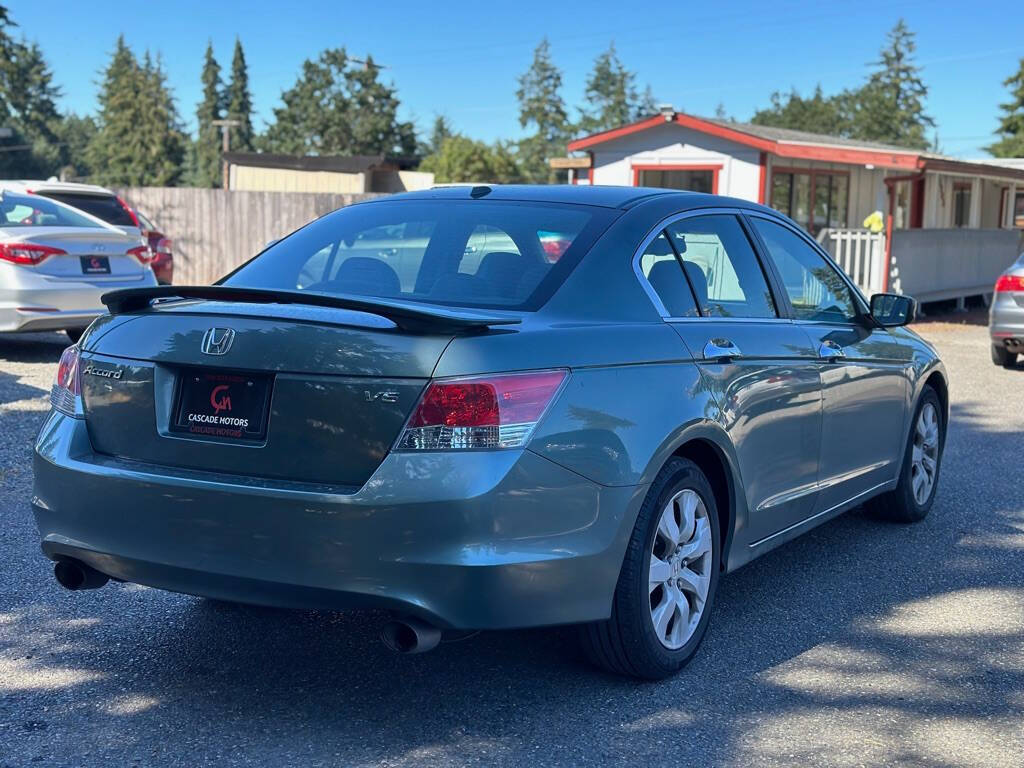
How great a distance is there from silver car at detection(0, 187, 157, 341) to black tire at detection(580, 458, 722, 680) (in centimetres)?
825

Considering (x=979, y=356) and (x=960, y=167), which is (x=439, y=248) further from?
(x=960, y=167)

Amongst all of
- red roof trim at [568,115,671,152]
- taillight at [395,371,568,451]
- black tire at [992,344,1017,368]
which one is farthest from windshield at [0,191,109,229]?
red roof trim at [568,115,671,152]

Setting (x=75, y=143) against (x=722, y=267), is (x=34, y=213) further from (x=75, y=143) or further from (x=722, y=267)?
(x=75, y=143)

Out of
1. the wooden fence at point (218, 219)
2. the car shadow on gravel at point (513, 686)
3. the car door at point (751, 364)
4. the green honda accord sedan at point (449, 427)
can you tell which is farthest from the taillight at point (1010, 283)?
the wooden fence at point (218, 219)

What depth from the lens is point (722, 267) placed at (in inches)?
192

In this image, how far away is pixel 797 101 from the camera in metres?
116

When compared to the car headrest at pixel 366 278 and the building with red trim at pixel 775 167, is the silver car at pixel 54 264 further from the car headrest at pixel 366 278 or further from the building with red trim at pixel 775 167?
the building with red trim at pixel 775 167

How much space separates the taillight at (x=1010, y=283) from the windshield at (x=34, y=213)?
31.4ft

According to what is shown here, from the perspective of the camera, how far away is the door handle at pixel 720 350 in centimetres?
432

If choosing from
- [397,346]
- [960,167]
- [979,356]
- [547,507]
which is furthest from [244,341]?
[960,167]

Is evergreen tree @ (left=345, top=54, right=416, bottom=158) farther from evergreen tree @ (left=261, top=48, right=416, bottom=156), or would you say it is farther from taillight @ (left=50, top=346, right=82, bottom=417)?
taillight @ (left=50, top=346, right=82, bottom=417)

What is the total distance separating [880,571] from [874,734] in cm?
197

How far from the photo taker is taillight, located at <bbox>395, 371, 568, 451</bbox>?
3.40 m

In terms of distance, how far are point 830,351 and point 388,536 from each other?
2557 mm
